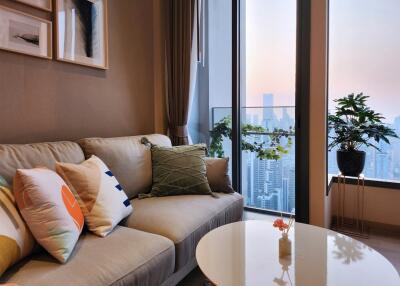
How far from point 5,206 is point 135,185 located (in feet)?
3.07

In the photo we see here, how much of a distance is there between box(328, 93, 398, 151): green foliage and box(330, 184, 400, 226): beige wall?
16.6 inches

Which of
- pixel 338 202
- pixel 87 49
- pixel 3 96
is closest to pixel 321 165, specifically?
pixel 338 202

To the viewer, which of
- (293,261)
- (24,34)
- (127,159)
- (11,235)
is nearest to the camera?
(11,235)

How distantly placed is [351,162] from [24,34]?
2.59m

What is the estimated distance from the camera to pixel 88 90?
2.19 m

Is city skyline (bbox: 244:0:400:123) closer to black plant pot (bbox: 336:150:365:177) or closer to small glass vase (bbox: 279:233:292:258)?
black plant pot (bbox: 336:150:365:177)

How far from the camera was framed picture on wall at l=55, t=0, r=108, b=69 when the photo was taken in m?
1.96

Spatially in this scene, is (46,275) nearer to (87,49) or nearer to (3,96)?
(3,96)

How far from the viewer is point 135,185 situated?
6.57ft

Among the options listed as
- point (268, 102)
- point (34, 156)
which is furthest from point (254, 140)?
point (34, 156)

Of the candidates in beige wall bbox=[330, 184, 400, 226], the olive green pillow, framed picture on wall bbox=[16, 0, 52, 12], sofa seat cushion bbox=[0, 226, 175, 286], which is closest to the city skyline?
beige wall bbox=[330, 184, 400, 226]

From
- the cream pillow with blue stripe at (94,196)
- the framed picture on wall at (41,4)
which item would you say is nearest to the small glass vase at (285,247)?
the cream pillow with blue stripe at (94,196)

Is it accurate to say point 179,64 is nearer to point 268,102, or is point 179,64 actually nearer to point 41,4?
point 268,102

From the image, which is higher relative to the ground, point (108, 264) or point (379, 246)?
point (108, 264)
